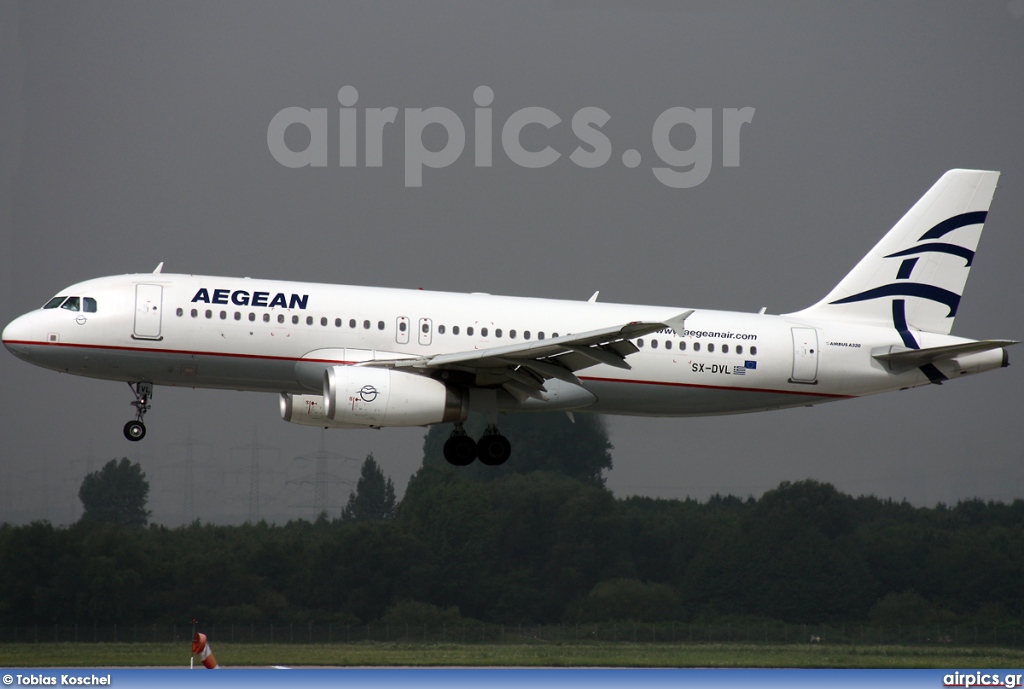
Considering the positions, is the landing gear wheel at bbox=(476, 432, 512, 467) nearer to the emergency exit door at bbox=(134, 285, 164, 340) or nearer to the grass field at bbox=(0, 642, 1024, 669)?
the grass field at bbox=(0, 642, 1024, 669)

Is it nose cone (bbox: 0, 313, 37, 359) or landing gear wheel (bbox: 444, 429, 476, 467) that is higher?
nose cone (bbox: 0, 313, 37, 359)

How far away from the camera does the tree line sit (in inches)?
2176

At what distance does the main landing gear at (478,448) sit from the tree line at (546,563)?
22.9m

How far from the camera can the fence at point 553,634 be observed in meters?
49.4

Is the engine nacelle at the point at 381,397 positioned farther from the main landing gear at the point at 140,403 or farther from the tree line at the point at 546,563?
the tree line at the point at 546,563

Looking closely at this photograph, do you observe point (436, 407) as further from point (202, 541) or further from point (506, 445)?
point (202, 541)

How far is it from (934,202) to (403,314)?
16.0 m

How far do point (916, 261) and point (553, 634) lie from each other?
2144 centimetres

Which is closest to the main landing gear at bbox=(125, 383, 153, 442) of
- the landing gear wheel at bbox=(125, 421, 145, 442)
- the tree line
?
the landing gear wheel at bbox=(125, 421, 145, 442)

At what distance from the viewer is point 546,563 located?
2391 inches

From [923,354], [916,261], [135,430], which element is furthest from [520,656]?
[916,261]

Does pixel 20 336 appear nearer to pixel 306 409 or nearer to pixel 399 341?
pixel 306 409

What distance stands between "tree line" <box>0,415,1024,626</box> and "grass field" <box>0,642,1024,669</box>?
8.55m

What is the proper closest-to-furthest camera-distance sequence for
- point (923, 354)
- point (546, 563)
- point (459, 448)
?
1. point (459, 448)
2. point (923, 354)
3. point (546, 563)
